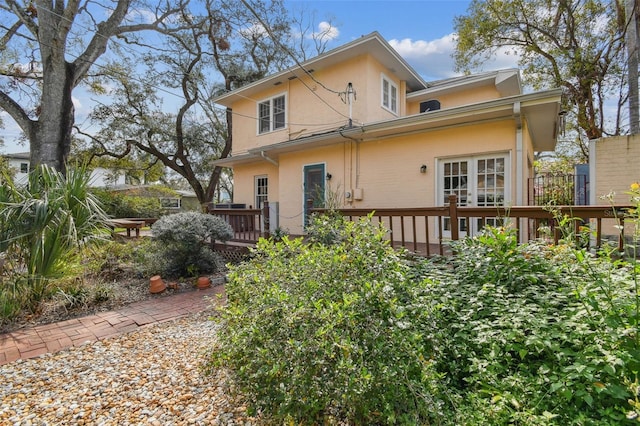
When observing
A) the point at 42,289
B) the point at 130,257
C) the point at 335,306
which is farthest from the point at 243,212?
the point at 335,306

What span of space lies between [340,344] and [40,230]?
173 inches

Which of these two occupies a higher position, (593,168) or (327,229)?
(593,168)

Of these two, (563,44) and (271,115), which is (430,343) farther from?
(563,44)

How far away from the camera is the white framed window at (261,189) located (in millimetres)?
11055

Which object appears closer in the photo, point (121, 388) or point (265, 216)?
point (121, 388)

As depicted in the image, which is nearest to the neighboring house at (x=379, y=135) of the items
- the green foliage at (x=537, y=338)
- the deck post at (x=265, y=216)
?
the deck post at (x=265, y=216)

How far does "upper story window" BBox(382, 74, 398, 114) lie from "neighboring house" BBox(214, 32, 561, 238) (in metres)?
0.04

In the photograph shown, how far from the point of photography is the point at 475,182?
653 cm

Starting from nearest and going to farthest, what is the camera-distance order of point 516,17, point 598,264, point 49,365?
1. point 598,264
2. point 49,365
3. point 516,17

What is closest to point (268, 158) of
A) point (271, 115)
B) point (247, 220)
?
point (271, 115)

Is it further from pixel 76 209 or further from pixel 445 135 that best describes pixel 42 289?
pixel 445 135

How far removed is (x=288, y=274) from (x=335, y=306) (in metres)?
0.73

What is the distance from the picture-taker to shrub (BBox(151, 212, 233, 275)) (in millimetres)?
5703

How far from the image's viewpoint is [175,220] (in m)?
5.85
